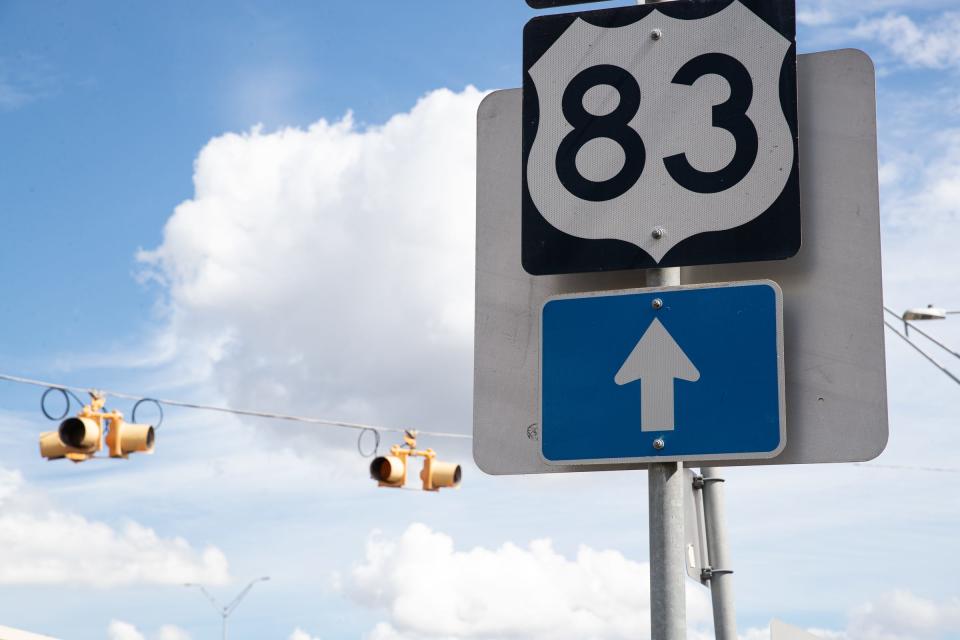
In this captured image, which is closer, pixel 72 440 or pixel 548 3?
pixel 548 3

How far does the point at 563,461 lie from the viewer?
2857mm

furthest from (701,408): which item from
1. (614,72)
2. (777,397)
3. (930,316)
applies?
(930,316)

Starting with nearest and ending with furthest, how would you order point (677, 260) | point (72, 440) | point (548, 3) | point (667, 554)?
point (667, 554) < point (677, 260) < point (548, 3) < point (72, 440)

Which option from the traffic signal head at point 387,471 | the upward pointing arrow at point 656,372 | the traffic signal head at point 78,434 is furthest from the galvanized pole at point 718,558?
the traffic signal head at point 387,471

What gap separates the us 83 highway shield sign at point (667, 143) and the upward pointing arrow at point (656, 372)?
0.65ft

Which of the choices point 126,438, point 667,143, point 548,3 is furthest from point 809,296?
point 126,438

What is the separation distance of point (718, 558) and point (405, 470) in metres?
12.3

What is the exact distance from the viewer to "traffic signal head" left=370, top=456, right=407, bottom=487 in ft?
61.7

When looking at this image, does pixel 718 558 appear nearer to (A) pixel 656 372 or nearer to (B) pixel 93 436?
(A) pixel 656 372

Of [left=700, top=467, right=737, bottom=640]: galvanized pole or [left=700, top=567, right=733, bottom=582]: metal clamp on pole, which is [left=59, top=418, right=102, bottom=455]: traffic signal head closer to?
[left=700, top=467, right=737, bottom=640]: galvanized pole

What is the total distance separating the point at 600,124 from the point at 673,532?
96 centimetres

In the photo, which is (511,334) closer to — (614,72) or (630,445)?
(630,445)

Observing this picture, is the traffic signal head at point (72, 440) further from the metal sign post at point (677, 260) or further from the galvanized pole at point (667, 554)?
the galvanized pole at point (667, 554)

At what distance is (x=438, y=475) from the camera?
1931 centimetres
